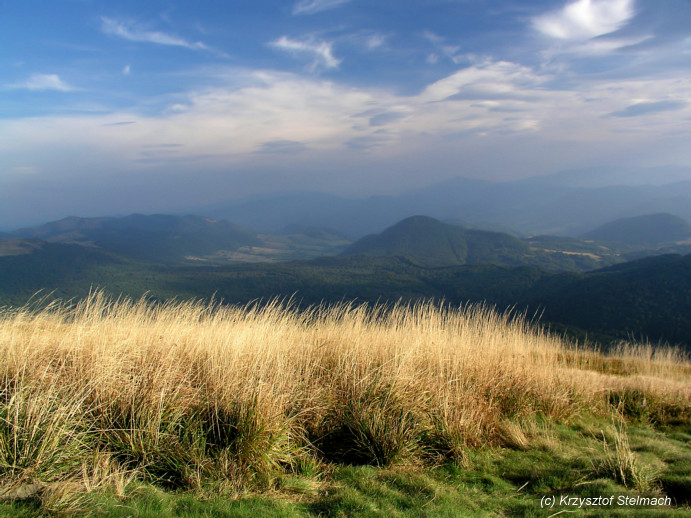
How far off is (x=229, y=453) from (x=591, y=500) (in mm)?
4111

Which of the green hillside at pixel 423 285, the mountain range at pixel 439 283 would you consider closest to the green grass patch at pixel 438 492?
the mountain range at pixel 439 283

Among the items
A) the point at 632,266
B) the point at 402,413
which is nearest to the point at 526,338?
the point at 402,413

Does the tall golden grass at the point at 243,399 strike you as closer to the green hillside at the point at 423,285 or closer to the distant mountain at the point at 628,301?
the green hillside at the point at 423,285

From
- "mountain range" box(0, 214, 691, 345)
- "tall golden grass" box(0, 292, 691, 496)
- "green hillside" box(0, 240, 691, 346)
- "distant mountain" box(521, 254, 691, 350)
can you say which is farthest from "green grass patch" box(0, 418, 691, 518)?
"distant mountain" box(521, 254, 691, 350)

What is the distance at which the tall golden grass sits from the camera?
4.19 meters

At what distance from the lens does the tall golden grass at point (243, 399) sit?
13.8ft

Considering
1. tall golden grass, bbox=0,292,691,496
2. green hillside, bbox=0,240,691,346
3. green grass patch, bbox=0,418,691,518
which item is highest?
tall golden grass, bbox=0,292,691,496

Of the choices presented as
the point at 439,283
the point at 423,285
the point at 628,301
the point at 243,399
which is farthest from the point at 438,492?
the point at 439,283

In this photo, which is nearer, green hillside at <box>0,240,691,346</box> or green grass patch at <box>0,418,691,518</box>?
green grass patch at <box>0,418,691,518</box>

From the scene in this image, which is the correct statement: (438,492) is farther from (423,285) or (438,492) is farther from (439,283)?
(439,283)

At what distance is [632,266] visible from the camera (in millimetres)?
107562

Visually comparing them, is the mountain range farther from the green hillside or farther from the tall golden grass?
the tall golden grass

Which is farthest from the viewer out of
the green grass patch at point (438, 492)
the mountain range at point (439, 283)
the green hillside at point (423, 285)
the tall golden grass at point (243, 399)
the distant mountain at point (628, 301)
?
the mountain range at point (439, 283)

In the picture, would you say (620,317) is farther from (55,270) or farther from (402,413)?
(55,270)
